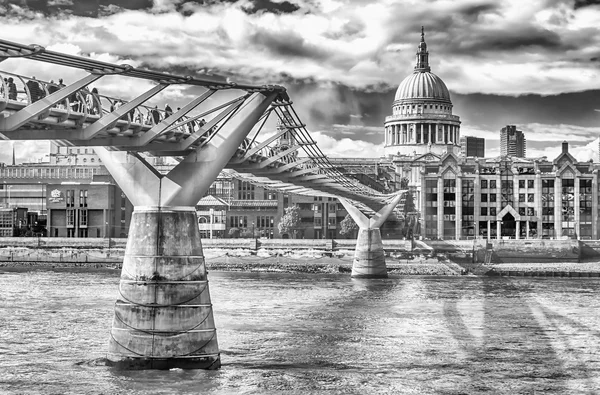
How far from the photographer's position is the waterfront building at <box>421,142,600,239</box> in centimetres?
14425

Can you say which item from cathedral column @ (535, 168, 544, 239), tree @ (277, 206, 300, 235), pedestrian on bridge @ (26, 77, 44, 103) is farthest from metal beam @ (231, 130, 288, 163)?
cathedral column @ (535, 168, 544, 239)

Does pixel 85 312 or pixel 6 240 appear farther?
pixel 6 240

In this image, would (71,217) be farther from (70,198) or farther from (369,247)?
(369,247)

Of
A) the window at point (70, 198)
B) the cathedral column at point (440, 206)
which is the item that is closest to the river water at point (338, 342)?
the window at point (70, 198)

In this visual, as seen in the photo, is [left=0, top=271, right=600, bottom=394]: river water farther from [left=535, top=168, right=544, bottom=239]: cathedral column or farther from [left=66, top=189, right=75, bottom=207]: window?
[left=535, top=168, right=544, bottom=239]: cathedral column

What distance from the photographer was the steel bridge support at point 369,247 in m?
96.4

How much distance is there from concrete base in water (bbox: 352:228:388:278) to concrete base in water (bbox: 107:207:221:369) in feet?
208

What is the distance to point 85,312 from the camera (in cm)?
5500

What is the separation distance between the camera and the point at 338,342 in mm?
44094

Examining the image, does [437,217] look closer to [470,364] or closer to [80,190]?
[80,190]

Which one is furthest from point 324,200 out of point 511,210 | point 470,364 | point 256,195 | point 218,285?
point 470,364

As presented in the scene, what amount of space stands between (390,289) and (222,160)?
1834 inches

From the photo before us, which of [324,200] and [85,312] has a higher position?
[324,200]

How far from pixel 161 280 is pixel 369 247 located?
65921 mm
